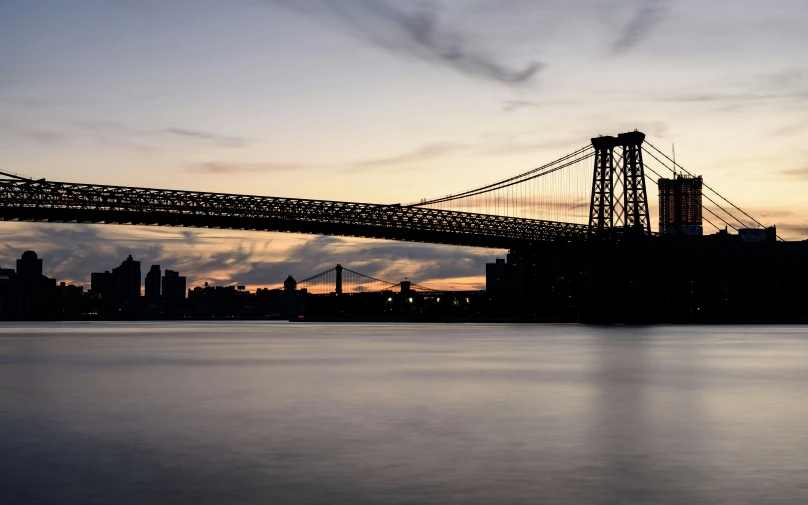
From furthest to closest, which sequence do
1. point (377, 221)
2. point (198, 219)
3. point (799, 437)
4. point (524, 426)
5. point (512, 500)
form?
point (377, 221) < point (198, 219) < point (524, 426) < point (799, 437) < point (512, 500)

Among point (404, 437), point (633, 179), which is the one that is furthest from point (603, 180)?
point (404, 437)

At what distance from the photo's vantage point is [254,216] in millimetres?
83562

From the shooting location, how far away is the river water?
12547 millimetres

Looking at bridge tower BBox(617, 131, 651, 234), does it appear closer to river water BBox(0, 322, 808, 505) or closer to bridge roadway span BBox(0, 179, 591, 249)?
bridge roadway span BBox(0, 179, 591, 249)

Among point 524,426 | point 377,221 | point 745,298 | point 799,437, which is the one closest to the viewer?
point 799,437

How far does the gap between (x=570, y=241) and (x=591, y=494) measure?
281 feet

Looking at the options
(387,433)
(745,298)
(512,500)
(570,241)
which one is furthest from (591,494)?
(745,298)

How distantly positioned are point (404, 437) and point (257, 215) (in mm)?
70161

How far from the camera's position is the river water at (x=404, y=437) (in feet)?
41.2

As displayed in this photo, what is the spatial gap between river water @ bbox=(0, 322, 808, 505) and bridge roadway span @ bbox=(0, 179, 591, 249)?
139 feet

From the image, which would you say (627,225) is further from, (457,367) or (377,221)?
(457,367)

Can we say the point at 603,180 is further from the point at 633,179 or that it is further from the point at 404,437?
the point at 404,437

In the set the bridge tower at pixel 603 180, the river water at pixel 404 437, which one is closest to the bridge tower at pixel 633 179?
the bridge tower at pixel 603 180

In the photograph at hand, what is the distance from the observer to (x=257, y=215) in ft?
284
